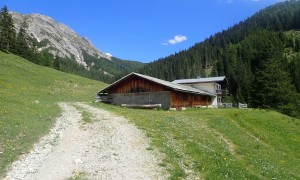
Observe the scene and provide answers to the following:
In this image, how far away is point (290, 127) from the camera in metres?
44.0

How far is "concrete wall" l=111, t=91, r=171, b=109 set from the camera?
52.9m

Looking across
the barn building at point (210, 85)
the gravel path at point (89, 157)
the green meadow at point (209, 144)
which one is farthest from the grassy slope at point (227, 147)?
the barn building at point (210, 85)

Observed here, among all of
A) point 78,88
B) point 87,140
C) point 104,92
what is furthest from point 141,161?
point 78,88

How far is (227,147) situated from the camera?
25047 mm

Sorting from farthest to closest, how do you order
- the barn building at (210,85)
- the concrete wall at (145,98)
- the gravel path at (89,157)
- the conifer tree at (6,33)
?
the conifer tree at (6,33), the barn building at (210,85), the concrete wall at (145,98), the gravel path at (89,157)

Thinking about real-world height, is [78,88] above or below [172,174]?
above

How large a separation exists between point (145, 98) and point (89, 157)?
39521 millimetres

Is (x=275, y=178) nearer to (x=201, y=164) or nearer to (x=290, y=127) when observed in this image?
(x=201, y=164)

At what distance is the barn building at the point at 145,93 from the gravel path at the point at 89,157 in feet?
98.9

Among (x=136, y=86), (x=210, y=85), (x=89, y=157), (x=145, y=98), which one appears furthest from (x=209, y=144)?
(x=210, y=85)

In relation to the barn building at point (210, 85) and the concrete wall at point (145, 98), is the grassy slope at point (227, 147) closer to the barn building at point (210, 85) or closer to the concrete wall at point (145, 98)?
the concrete wall at point (145, 98)

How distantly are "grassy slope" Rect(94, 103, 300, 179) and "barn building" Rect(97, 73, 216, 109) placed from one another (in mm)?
12435

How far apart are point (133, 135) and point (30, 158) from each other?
319 inches

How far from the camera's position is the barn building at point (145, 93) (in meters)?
53.0
